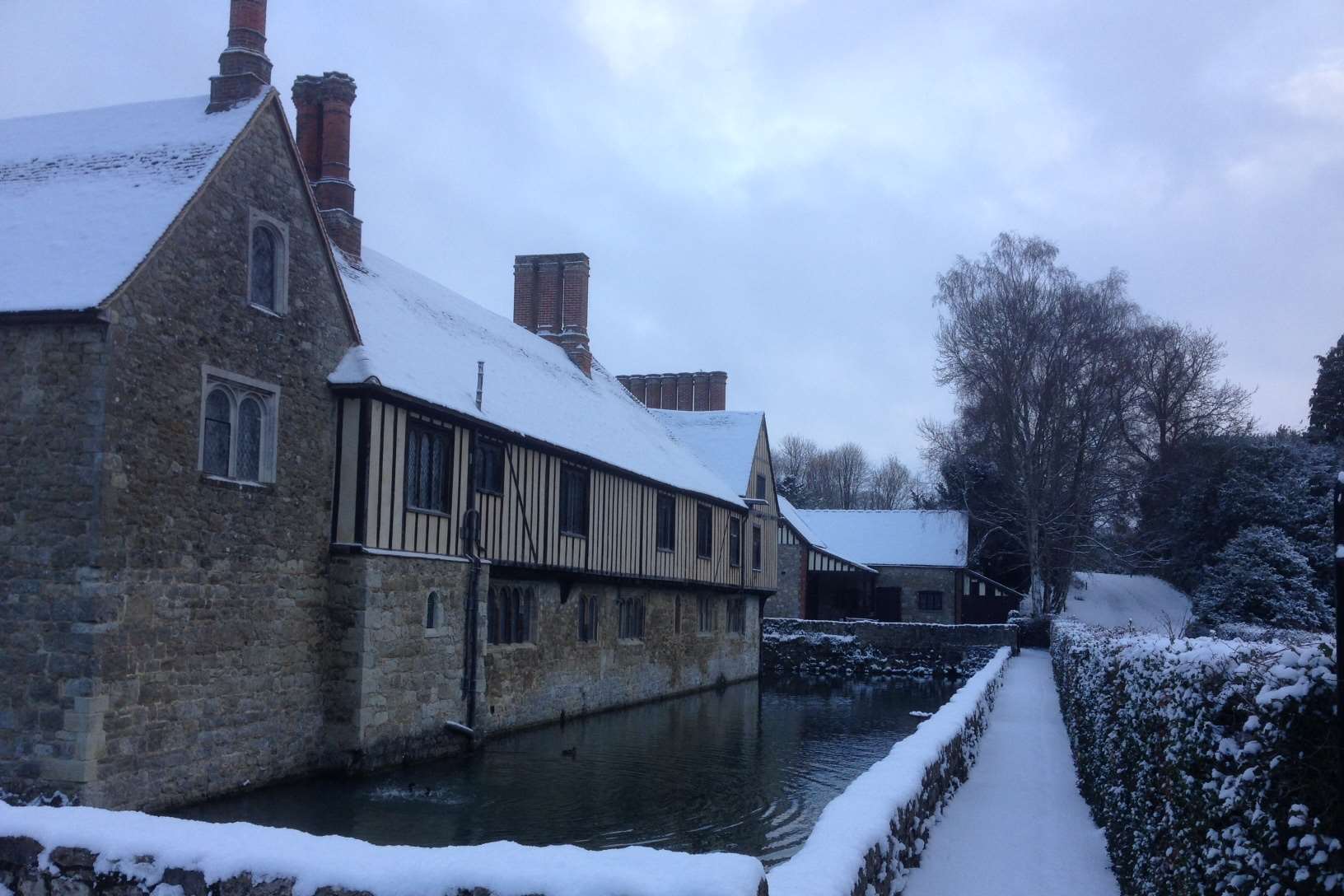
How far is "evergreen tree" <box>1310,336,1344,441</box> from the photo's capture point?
36.8m

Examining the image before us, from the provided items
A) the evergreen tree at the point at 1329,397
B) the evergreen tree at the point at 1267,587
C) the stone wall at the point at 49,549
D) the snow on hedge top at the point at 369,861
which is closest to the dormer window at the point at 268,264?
the stone wall at the point at 49,549

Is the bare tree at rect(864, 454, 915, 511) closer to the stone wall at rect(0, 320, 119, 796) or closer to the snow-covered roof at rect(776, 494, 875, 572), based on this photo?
the snow-covered roof at rect(776, 494, 875, 572)

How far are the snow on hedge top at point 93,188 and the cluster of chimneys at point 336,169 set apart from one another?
608mm

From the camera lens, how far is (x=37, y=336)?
999 cm

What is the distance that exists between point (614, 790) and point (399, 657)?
119 inches

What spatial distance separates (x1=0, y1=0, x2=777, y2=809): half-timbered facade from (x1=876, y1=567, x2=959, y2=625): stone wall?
24972 millimetres

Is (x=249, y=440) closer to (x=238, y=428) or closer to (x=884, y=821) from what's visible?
(x=238, y=428)

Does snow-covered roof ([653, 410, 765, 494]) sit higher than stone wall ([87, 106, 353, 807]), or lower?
higher

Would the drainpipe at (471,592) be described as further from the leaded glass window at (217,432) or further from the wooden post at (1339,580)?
the wooden post at (1339,580)

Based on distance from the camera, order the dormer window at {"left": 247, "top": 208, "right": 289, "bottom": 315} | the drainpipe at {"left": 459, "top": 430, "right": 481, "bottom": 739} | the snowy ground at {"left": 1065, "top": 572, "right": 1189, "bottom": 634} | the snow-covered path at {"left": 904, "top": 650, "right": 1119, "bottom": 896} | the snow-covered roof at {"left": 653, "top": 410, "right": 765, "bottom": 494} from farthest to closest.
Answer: the snowy ground at {"left": 1065, "top": 572, "right": 1189, "bottom": 634} < the snow-covered roof at {"left": 653, "top": 410, "right": 765, "bottom": 494} < the drainpipe at {"left": 459, "top": 430, "right": 481, "bottom": 739} < the dormer window at {"left": 247, "top": 208, "right": 289, "bottom": 315} < the snow-covered path at {"left": 904, "top": 650, "right": 1119, "bottom": 896}

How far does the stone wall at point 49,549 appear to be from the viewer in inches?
374

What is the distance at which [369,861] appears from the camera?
4.38m

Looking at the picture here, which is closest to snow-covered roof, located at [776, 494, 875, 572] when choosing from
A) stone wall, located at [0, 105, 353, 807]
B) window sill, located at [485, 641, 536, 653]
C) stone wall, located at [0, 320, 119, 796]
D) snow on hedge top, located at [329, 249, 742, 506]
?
snow on hedge top, located at [329, 249, 742, 506]

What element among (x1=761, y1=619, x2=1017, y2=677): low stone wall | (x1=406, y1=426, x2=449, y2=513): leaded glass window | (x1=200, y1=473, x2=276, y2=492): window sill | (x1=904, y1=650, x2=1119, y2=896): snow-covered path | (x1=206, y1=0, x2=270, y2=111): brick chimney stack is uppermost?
(x1=206, y1=0, x2=270, y2=111): brick chimney stack
